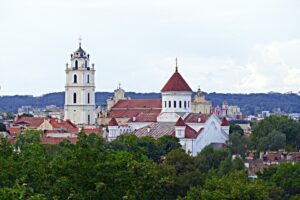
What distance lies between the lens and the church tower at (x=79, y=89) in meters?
127

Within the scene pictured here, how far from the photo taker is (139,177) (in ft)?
123

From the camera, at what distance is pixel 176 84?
102 m

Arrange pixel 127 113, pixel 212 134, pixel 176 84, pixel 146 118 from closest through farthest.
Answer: pixel 212 134, pixel 176 84, pixel 146 118, pixel 127 113

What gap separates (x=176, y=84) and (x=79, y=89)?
2680 centimetres

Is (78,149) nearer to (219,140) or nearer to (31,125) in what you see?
(219,140)

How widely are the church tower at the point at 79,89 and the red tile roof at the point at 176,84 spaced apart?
2521cm

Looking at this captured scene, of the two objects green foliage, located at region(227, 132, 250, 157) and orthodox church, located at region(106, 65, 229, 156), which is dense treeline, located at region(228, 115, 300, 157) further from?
orthodox church, located at region(106, 65, 229, 156)

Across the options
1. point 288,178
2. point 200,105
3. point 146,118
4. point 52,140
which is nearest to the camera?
point 288,178

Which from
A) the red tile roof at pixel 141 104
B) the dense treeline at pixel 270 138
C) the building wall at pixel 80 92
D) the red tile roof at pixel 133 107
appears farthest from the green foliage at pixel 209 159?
the building wall at pixel 80 92

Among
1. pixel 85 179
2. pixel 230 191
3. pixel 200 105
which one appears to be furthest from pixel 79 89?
pixel 85 179

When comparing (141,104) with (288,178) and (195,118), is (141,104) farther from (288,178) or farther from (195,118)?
(288,178)

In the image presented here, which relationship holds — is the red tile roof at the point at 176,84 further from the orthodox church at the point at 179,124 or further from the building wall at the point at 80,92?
the building wall at the point at 80,92

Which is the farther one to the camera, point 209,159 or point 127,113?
point 127,113

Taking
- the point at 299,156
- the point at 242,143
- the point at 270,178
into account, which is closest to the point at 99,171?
the point at 270,178
